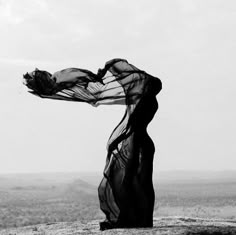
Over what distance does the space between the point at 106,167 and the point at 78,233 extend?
5.29 ft

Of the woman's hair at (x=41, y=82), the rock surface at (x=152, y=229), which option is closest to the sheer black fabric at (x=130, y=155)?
the rock surface at (x=152, y=229)

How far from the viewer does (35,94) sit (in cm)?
1402

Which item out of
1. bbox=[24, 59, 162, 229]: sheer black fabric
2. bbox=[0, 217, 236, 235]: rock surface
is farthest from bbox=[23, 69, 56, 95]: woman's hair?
bbox=[0, 217, 236, 235]: rock surface

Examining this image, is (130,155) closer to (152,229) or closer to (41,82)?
(152,229)

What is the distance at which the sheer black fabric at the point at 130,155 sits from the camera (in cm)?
1320

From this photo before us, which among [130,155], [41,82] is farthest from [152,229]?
[41,82]

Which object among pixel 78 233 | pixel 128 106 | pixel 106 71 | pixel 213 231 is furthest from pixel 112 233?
pixel 106 71

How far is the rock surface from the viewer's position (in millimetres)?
12008

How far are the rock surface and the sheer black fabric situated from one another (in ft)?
1.76

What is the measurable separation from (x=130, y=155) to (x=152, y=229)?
1789 mm

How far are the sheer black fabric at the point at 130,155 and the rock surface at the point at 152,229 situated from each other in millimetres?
538

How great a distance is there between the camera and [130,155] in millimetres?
13281

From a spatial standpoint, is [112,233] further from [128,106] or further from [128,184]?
[128,106]

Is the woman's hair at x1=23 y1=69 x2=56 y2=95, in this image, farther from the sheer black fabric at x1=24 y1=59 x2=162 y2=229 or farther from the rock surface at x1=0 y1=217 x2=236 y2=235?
A: the rock surface at x1=0 y1=217 x2=236 y2=235
